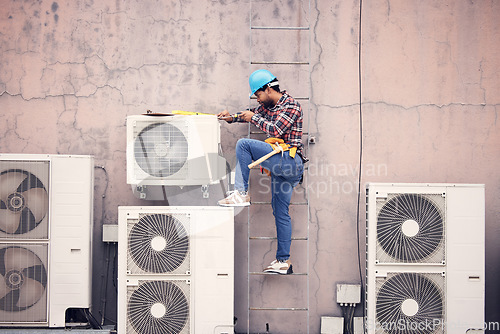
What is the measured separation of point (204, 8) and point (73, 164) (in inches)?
62.0

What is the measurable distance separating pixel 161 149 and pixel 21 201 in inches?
38.2

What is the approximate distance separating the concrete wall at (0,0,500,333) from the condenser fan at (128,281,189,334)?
2.23 ft

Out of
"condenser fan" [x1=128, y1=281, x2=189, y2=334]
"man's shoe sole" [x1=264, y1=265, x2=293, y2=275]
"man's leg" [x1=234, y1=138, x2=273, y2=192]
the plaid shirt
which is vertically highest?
the plaid shirt

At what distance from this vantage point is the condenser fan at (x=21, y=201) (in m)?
3.70

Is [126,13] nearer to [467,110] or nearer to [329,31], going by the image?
[329,31]

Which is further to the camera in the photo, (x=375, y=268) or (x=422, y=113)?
(x=422, y=113)

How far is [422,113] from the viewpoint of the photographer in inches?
170

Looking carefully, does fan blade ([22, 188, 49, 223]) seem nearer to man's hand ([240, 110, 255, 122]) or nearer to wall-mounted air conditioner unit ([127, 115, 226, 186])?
wall-mounted air conditioner unit ([127, 115, 226, 186])

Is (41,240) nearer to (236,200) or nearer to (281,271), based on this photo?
(236,200)

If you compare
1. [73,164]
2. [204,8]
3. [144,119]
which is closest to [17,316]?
[73,164]

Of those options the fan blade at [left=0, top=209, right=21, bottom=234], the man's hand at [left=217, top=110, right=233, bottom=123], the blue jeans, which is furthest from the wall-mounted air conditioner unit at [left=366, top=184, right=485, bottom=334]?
the fan blade at [left=0, top=209, right=21, bottom=234]

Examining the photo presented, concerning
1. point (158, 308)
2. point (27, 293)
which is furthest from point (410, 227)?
point (27, 293)

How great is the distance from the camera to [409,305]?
366 cm

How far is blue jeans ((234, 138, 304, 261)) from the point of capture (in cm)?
379
